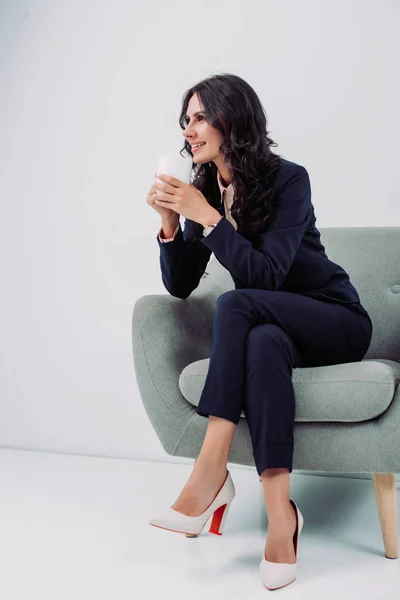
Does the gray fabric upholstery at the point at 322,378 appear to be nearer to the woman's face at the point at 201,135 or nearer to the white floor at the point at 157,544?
the white floor at the point at 157,544

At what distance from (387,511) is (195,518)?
463mm

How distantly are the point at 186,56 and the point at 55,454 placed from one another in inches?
64.2

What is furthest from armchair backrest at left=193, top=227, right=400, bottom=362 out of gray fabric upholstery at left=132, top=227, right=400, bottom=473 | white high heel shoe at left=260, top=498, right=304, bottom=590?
white high heel shoe at left=260, top=498, right=304, bottom=590

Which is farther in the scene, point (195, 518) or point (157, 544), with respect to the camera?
point (157, 544)

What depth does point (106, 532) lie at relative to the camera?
1844 millimetres

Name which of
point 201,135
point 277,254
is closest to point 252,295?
point 277,254

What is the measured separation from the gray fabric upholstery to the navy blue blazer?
11 cm

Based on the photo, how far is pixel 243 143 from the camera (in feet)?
5.91

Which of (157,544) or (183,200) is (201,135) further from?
(157,544)

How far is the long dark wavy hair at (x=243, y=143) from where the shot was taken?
178cm

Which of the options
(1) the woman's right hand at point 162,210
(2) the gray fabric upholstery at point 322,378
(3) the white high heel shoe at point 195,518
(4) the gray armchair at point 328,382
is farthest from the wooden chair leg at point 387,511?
(1) the woman's right hand at point 162,210

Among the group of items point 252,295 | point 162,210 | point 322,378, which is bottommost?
point 322,378

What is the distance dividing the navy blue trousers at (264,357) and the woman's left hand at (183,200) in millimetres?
212

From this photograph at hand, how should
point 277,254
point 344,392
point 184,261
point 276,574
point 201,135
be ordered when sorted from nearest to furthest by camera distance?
point 276,574 → point 344,392 → point 277,254 → point 201,135 → point 184,261
